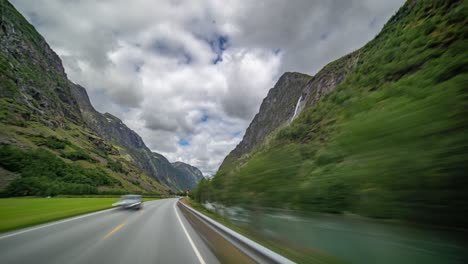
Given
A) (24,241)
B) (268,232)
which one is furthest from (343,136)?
(24,241)

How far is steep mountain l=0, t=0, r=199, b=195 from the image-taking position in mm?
59469

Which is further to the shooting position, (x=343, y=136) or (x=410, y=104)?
(x=343, y=136)

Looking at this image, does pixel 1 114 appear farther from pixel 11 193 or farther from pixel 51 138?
pixel 11 193

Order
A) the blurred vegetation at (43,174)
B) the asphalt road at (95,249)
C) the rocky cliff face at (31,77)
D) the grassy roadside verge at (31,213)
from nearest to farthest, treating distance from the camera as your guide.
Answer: the asphalt road at (95,249), the grassy roadside verge at (31,213), the blurred vegetation at (43,174), the rocky cliff face at (31,77)

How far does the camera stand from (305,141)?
5.70 meters

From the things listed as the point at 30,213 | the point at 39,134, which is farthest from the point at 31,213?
the point at 39,134

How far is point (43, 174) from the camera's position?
69.7 meters

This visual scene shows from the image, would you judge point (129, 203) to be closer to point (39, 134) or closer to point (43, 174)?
point (43, 174)

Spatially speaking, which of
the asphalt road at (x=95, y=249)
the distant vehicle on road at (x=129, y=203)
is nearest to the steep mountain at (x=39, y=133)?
the distant vehicle on road at (x=129, y=203)

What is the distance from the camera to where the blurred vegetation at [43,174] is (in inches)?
1767

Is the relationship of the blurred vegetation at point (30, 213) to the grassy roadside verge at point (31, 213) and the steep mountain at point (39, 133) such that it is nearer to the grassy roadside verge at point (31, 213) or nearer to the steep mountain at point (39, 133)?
the grassy roadside verge at point (31, 213)

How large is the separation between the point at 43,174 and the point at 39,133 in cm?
3779

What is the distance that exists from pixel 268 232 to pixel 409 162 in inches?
201

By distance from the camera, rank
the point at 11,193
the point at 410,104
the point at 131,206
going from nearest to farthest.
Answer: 1. the point at 410,104
2. the point at 131,206
3. the point at 11,193
